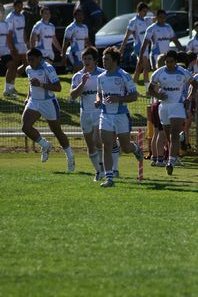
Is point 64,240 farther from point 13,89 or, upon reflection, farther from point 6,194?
point 13,89

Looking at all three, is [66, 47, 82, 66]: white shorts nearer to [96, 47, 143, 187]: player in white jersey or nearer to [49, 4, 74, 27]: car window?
[49, 4, 74, 27]: car window

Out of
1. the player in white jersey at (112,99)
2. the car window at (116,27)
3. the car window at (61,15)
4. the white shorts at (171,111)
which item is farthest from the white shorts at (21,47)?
the player in white jersey at (112,99)

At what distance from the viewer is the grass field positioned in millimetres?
9594

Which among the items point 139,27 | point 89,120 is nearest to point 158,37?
point 139,27

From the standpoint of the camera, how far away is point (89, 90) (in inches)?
684

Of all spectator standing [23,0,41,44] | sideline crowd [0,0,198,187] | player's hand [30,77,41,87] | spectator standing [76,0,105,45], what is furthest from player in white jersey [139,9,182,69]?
player's hand [30,77,41,87]

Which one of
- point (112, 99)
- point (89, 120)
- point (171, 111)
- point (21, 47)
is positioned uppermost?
point (112, 99)

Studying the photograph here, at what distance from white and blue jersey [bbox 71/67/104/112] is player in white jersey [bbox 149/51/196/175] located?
4.60 feet

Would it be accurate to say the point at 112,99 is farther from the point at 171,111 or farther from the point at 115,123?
the point at 171,111

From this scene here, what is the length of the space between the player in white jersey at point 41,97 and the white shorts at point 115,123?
2114mm

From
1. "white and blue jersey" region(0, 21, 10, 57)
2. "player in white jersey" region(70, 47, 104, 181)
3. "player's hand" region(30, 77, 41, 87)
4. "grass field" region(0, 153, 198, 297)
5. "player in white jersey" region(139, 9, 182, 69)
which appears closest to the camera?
"grass field" region(0, 153, 198, 297)

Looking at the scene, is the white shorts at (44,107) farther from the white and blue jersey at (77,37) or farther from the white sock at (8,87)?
the white and blue jersey at (77,37)

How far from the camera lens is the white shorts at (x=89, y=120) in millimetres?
17516

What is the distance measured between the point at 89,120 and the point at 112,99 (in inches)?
60.6
